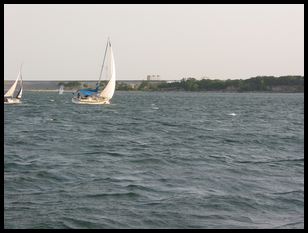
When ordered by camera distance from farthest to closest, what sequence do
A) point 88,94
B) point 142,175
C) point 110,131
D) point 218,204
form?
point 88,94 < point 110,131 < point 142,175 < point 218,204

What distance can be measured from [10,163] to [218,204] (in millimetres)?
10618

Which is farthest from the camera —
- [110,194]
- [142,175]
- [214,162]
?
[214,162]

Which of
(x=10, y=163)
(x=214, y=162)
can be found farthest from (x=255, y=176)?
(x=10, y=163)

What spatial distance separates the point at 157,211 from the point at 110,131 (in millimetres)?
27401

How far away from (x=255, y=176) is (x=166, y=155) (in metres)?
6.85

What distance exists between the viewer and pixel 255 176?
20.9m

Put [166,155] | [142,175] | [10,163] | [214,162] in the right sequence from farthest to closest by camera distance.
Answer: [166,155] → [214,162] → [10,163] → [142,175]

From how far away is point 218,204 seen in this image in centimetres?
1595

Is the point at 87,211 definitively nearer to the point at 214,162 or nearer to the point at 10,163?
the point at 10,163

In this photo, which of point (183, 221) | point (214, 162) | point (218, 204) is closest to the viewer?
point (183, 221)

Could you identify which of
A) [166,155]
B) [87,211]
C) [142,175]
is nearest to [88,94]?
[166,155]

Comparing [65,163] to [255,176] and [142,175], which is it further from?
[255,176]

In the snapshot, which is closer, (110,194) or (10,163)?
(110,194)

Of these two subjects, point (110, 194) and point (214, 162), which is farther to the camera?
point (214, 162)
